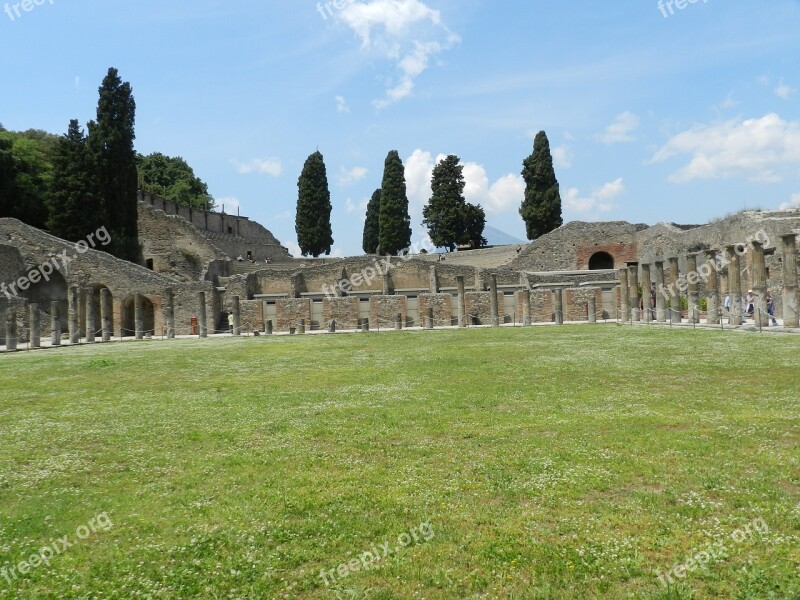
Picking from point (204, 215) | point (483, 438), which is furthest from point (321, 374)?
point (204, 215)

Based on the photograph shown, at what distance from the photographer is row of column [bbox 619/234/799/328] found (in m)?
21.5

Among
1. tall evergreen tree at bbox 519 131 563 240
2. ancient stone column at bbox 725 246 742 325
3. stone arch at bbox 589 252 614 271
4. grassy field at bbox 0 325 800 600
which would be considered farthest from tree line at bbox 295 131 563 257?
grassy field at bbox 0 325 800 600

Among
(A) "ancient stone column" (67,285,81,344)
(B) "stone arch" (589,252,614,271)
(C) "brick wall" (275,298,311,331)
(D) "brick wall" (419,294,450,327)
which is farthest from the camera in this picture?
(B) "stone arch" (589,252,614,271)

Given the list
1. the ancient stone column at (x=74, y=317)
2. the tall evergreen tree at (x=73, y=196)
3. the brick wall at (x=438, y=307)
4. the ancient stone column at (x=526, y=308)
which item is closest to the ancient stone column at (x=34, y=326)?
the ancient stone column at (x=74, y=317)

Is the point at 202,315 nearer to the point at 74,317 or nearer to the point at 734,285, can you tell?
the point at 74,317

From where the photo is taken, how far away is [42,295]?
135 ft

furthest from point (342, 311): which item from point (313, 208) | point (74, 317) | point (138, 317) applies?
point (313, 208)

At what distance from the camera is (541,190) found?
5709 centimetres

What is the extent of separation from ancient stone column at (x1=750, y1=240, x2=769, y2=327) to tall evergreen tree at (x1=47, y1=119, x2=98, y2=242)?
125 feet

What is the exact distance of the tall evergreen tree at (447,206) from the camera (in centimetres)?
6309

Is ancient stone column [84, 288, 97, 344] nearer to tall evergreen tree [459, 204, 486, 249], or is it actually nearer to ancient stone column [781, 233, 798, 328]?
ancient stone column [781, 233, 798, 328]

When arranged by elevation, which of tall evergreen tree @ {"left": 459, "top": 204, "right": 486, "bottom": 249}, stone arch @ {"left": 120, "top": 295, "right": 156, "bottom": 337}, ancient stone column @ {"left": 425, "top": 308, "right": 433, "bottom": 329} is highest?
tall evergreen tree @ {"left": 459, "top": 204, "right": 486, "bottom": 249}

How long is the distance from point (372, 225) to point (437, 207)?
40.5 ft

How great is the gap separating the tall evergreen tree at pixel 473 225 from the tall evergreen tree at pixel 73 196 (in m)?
33.0
